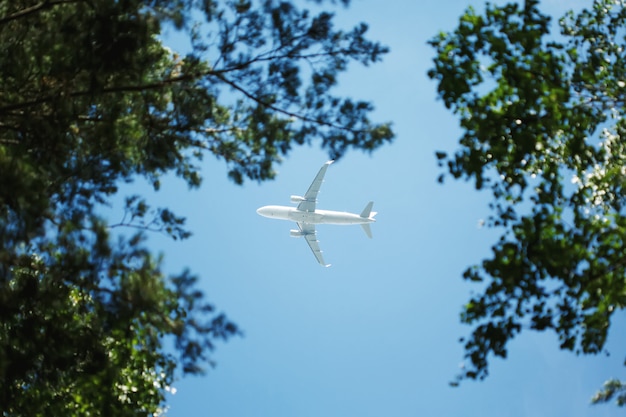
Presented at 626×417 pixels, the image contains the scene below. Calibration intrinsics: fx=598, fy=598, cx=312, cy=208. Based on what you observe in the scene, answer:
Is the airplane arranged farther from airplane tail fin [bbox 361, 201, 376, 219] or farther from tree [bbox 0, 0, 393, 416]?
tree [bbox 0, 0, 393, 416]

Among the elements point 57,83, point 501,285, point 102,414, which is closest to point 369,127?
point 501,285

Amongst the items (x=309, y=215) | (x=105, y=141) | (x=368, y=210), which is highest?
(x=368, y=210)

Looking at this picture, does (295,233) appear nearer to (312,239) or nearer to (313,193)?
(312,239)

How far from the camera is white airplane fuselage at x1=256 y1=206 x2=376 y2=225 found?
→ 35781 mm

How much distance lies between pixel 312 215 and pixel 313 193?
2063 millimetres

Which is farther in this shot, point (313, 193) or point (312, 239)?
point (312, 239)

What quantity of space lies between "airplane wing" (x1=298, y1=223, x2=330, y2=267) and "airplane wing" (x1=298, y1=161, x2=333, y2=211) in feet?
9.06

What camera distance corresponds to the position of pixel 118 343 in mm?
12727

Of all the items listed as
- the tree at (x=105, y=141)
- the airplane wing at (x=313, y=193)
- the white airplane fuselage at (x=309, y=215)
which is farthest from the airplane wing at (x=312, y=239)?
the tree at (x=105, y=141)

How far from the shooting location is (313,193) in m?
34.0

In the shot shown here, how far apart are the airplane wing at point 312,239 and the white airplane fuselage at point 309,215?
136 cm

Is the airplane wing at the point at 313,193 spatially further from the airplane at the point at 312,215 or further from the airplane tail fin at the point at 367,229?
the airplane tail fin at the point at 367,229

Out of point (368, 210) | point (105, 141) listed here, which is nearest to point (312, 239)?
point (368, 210)

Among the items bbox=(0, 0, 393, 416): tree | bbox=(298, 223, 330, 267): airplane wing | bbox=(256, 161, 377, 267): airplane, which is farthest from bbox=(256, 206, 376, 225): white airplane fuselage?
bbox=(0, 0, 393, 416): tree
